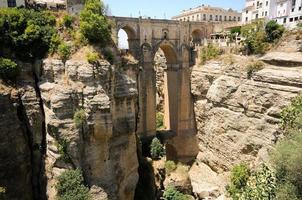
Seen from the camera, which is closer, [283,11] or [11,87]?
[11,87]

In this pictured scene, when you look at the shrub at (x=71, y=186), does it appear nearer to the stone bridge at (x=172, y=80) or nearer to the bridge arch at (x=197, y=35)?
the stone bridge at (x=172, y=80)

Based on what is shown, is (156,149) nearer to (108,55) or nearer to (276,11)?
(108,55)

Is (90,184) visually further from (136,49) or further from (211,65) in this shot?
(211,65)

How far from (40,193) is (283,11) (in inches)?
1435

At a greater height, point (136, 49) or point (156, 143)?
point (136, 49)

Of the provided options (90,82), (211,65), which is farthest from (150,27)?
(90,82)

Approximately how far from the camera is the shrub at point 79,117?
1691 centimetres

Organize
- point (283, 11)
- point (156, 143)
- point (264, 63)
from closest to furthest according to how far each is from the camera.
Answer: point (264, 63) → point (156, 143) → point (283, 11)

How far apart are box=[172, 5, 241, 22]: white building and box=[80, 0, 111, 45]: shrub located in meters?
34.8

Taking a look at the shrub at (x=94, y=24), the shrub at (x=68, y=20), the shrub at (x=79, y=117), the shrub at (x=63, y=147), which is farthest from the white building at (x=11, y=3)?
the shrub at (x=63, y=147)

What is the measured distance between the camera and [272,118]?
72.8 ft

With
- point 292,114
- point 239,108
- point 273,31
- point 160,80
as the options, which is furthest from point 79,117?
point 160,80

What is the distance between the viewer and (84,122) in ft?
56.7

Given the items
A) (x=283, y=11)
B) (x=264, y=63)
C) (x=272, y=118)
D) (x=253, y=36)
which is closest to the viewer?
(x=272, y=118)
